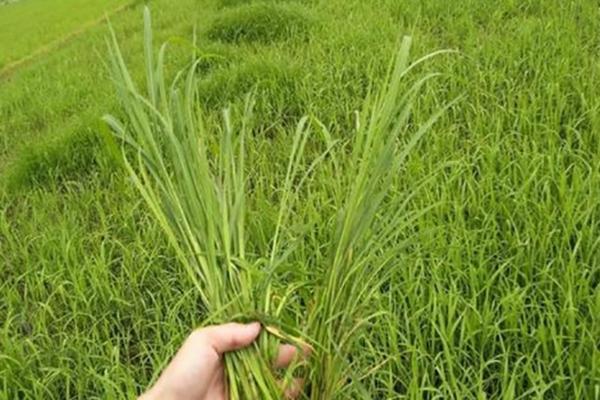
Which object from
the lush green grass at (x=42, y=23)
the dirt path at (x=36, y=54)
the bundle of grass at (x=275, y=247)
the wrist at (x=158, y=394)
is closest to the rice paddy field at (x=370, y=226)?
the bundle of grass at (x=275, y=247)

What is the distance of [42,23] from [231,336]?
52.4 feet

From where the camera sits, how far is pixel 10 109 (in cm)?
546

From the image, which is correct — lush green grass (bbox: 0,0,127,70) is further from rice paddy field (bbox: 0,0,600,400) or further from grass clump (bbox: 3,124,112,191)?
rice paddy field (bbox: 0,0,600,400)

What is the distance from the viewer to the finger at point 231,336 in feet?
A: 4.38

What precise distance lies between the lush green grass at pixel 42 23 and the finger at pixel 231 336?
11.0 meters

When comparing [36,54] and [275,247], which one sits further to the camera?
[36,54]

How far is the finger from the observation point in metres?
1.34

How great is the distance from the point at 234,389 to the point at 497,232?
1097mm

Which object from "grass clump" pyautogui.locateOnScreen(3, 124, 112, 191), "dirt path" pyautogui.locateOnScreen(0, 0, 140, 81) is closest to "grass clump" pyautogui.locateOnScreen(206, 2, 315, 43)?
"grass clump" pyautogui.locateOnScreen(3, 124, 112, 191)

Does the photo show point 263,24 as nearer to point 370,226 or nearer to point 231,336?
point 370,226

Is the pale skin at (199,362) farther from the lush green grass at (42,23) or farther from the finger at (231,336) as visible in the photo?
the lush green grass at (42,23)

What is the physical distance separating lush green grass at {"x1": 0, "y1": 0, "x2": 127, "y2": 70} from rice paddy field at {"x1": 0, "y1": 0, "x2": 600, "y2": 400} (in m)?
8.76

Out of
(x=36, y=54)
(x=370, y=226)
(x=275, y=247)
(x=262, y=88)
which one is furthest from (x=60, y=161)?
(x=36, y=54)

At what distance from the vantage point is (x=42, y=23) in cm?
1527
